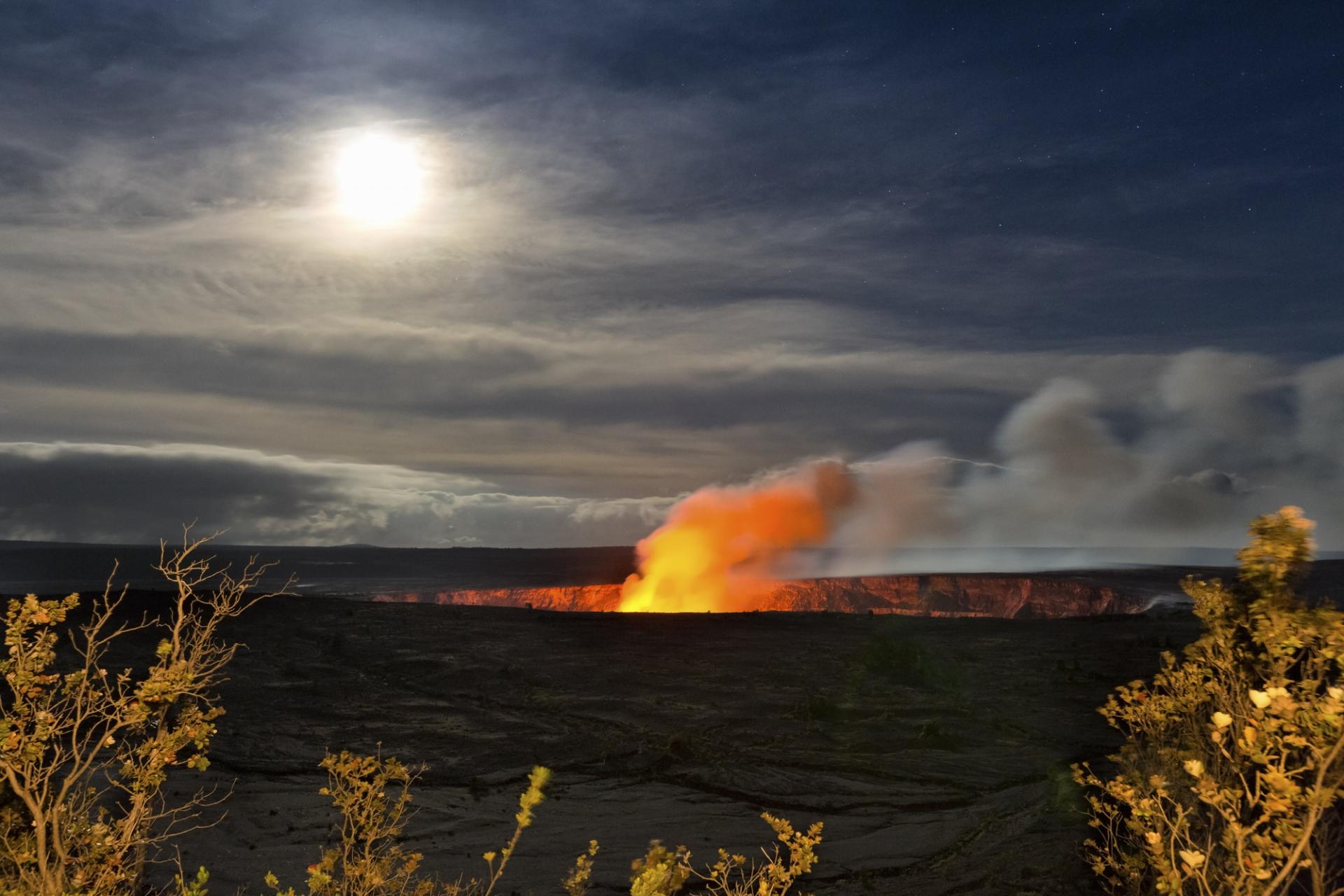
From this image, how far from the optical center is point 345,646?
Result: 32.2 metres

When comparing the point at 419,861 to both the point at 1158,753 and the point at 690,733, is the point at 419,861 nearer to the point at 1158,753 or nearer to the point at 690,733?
the point at 1158,753

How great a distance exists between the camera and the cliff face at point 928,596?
5812 centimetres

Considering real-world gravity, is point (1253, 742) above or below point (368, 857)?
above

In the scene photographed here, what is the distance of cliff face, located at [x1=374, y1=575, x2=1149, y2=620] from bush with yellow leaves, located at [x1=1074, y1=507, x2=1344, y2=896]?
4784cm

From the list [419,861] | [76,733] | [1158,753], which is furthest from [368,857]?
[1158,753]

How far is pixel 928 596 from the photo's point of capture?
62156 millimetres

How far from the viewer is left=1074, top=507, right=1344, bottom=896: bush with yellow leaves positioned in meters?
5.11

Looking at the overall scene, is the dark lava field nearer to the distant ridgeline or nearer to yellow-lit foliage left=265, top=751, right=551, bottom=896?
yellow-lit foliage left=265, top=751, right=551, bottom=896

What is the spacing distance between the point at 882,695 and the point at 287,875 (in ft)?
59.9

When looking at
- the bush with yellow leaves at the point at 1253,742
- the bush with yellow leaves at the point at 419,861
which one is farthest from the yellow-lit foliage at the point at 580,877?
the bush with yellow leaves at the point at 1253,742

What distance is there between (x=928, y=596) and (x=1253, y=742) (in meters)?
59.5

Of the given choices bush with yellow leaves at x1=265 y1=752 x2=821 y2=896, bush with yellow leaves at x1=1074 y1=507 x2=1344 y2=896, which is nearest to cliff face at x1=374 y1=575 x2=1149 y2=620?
bush with yellow leaves at x1=265 y1=752 x2=821 y2=896

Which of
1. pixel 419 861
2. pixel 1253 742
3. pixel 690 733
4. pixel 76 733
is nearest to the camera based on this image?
pixel 1253 742

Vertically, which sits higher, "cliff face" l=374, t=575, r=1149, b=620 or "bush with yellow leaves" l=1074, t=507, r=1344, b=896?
"bush with yellow leaves" l=1074, t=507, r=1344, b=896
